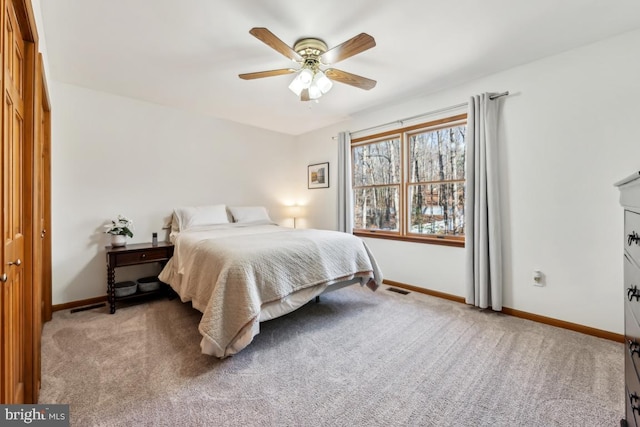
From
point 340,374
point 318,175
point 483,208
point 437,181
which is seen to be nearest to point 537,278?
point 483,208

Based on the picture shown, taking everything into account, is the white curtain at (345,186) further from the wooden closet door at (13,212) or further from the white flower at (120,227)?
the wooden closet door at (13,212)

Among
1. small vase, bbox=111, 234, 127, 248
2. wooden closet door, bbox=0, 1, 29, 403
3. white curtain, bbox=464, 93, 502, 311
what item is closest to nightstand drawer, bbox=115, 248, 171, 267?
small vase, bbox=111, 234, 127, 248

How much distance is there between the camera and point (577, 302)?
2.42 metres

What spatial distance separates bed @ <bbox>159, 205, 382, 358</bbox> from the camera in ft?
6.34

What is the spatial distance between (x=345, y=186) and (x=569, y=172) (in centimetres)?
249

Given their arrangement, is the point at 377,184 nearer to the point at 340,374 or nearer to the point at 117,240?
the point at 340,374

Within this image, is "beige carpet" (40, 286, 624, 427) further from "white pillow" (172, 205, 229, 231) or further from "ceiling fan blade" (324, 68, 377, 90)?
"ceiling fan blade" (324, 68, 377, 90)

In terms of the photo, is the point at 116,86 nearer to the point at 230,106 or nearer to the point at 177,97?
the point at 177,97

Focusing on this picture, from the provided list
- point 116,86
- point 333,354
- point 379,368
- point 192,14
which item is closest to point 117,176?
point 116,86

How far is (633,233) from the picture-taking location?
0.96 metres

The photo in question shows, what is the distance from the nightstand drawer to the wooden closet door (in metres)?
1.62

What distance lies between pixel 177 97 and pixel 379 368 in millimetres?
3589

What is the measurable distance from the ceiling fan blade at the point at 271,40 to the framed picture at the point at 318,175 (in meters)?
2.50

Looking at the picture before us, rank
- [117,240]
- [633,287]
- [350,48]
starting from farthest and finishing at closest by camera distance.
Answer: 1. [117,240]
2. [350,48]
3. [633,287]
